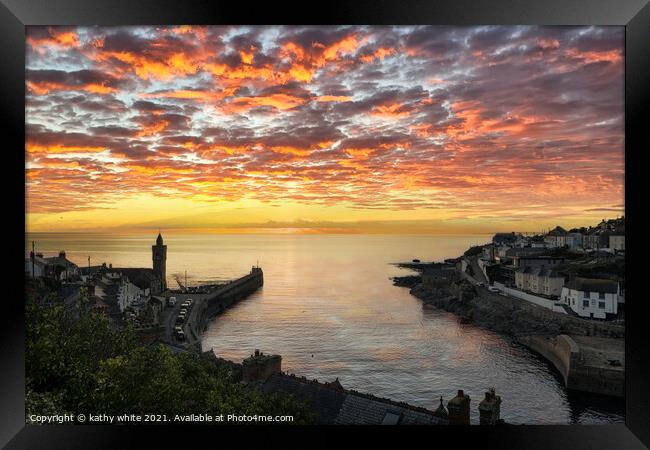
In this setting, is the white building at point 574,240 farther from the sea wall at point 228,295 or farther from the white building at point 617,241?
the sea wall at point 228,295

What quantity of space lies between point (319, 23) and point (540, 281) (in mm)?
4421

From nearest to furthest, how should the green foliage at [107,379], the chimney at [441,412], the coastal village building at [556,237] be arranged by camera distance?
→ the green foliage at [107,379] → the chimney at [441,412] → the coastal village building at [556,237]

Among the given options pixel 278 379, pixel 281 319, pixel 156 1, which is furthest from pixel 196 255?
pixel 156 1

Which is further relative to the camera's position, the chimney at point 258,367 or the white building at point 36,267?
the chimney at point 258,367

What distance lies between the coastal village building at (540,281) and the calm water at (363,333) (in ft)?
2.88

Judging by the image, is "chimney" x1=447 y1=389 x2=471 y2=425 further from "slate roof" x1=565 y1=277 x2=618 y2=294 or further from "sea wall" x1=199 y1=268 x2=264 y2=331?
"sea wall" x1=199 y1=268 x2=264 y2=331

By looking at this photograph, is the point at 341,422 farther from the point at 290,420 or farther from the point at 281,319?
the point at 281,319

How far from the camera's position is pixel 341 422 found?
172 inches

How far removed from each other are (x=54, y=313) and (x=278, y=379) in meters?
2.83

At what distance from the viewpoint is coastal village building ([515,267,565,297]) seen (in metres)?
5.53

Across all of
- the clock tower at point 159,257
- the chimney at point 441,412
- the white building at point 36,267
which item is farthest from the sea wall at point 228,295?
the chimney at point 441,412

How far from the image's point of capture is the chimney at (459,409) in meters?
4.71

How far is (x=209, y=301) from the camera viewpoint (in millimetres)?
8477

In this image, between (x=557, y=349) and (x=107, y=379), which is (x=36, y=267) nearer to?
(x=107, y=379)
